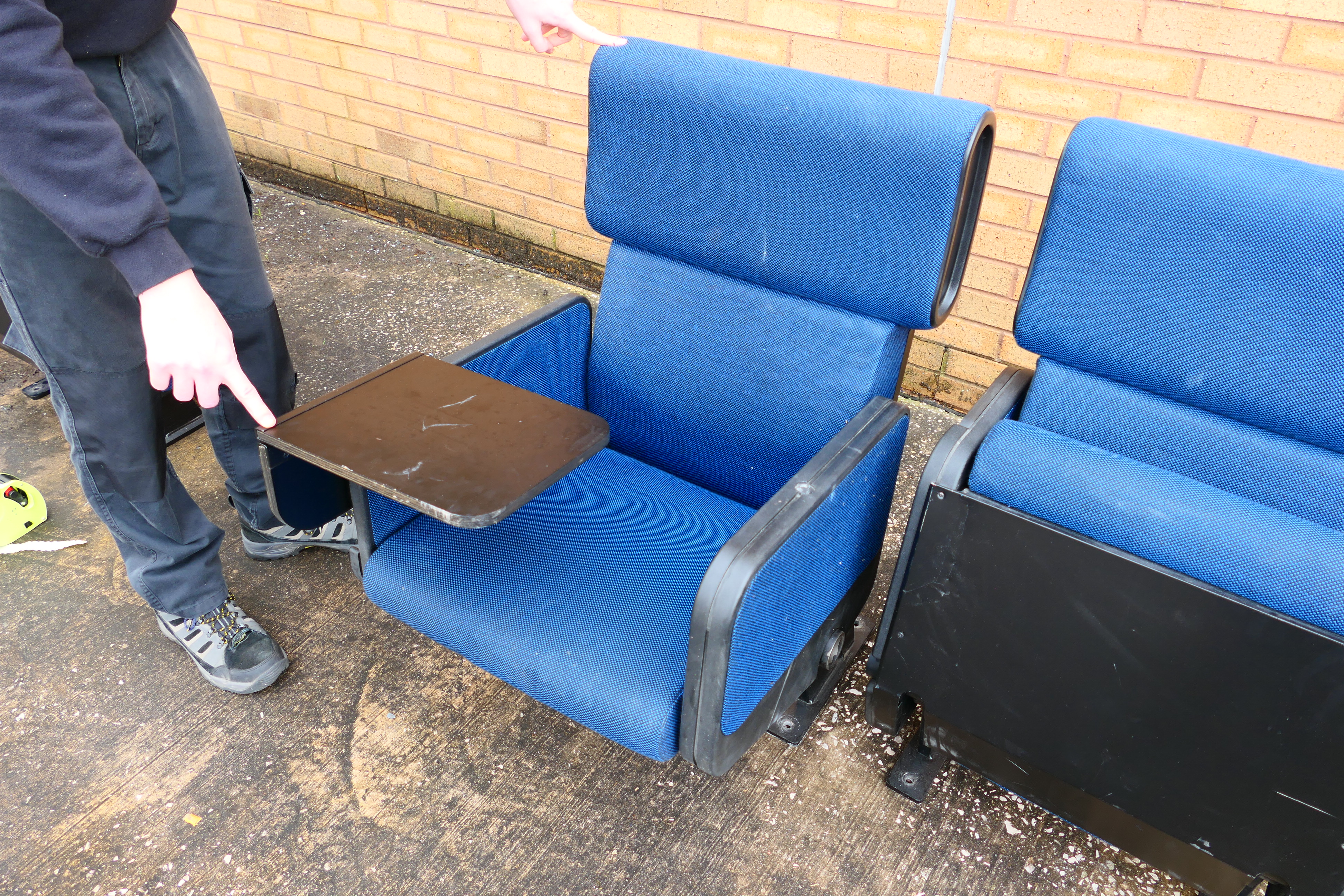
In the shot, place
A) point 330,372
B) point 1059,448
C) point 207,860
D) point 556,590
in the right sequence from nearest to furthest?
1. point 1059,448
2. point 556,590
3. point 207,860
4. point 330,372

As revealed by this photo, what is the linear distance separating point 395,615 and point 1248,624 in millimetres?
1134

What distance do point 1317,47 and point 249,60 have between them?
11.9 feet

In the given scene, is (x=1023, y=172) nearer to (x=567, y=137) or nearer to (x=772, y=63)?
(x=772, y=63)

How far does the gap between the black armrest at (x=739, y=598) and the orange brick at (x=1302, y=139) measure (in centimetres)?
118

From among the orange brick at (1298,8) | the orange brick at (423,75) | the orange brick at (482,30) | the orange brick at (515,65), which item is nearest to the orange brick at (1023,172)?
the orange brick at (1298,8)

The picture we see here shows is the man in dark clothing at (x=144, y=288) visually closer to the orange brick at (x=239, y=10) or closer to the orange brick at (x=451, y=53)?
the orange brick at (x=451, y=53)

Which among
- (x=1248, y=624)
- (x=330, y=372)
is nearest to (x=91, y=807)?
(x=330, y=372)

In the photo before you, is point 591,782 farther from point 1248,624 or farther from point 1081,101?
point 1081,101

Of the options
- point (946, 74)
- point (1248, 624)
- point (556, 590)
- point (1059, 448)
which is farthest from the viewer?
point (946, 74)

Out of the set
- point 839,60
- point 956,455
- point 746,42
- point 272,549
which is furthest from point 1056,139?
point 272,549

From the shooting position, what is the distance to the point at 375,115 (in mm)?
3297

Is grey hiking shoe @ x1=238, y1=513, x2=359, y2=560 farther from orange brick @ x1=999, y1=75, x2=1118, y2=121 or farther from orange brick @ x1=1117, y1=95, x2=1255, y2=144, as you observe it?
orange brick @ x1=1117, y1=95, x2=1255, y2=144

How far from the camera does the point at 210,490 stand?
2.17m

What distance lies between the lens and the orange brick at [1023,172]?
206cm
